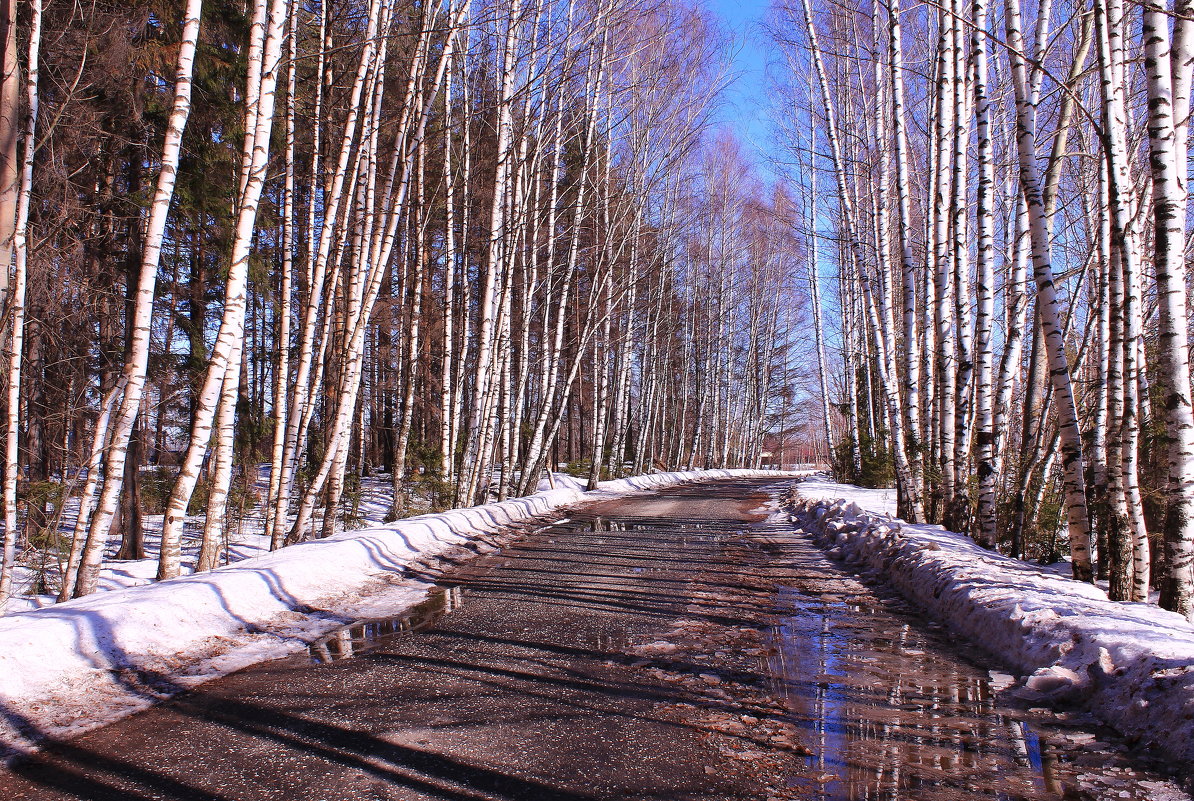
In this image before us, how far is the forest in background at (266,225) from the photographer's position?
260 inches

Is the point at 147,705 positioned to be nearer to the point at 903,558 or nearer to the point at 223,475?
the point at 223,475

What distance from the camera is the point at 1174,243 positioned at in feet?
15.8

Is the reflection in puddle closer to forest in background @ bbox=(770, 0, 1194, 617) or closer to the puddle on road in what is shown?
the puddle on road

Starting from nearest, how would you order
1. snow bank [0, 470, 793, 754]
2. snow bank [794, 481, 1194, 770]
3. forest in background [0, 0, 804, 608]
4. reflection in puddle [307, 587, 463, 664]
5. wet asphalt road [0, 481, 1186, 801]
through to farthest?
wet asphalt road [0, 481, 1186, 801] → snow bank [794, 481, 1194, 770] → snow bank [0, 470, 793, 754] → reflection in puddle [307, 587, 463, 664] → forest in background [0, 0, 804, 608]

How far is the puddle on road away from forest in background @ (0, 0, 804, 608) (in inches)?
208

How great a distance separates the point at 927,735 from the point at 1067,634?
1.43 metres

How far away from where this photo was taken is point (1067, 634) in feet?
13.6

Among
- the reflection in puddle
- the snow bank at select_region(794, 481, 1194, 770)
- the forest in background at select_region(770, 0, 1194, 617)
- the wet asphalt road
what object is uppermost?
the forest in background at select_region(770, 0, 1194, 617)

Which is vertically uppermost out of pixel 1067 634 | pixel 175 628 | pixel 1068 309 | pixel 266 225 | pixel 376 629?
pixel 266 225

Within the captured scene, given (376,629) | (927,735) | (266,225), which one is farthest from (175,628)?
(266,225)

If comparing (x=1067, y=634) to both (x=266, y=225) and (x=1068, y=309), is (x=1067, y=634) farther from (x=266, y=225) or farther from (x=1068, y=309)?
(x=266, y=225)

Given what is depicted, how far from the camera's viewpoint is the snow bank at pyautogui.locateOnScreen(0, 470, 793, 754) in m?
3.58

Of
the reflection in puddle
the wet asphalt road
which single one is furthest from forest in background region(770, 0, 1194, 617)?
the reflection in puddle

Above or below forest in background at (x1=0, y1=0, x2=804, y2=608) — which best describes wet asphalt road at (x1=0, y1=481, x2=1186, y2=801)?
below
